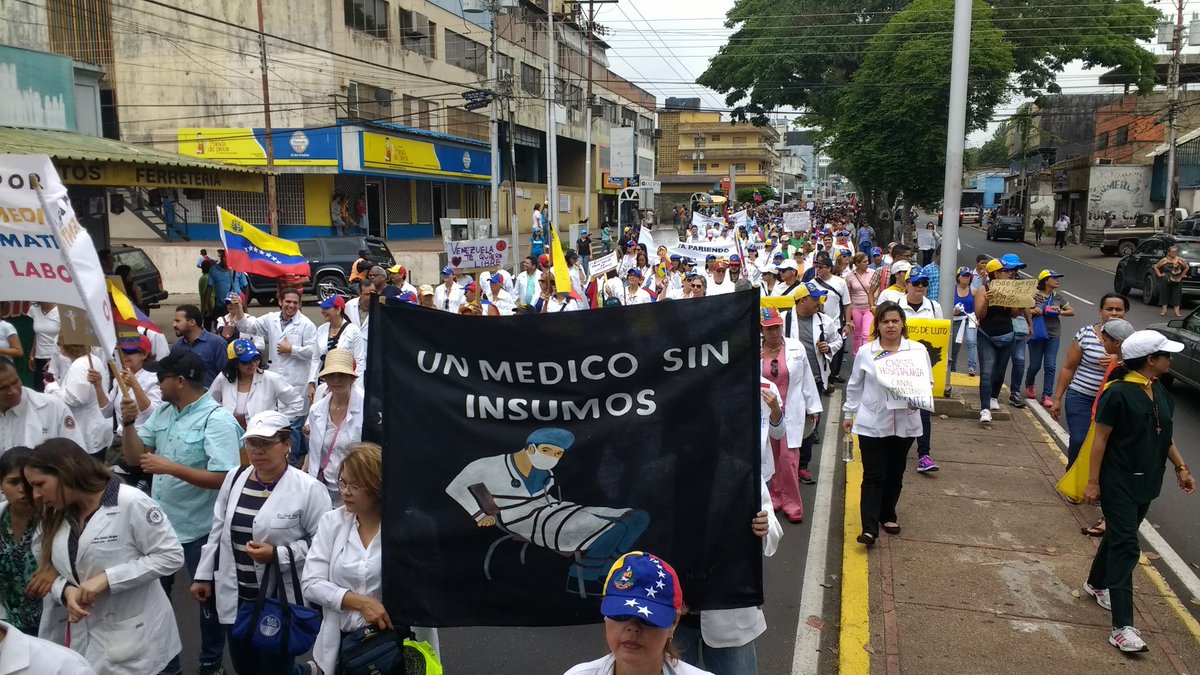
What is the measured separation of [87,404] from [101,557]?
2.54 meters

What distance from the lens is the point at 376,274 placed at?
8.43m

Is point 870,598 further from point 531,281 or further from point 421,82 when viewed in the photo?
point 421,82

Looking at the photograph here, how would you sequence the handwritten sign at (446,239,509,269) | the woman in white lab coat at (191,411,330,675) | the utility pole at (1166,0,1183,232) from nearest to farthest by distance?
the woman in white lab coat at (191,411,330,675)
the handwritten sign at (446,239,509,269)
the utility pole at (1166,0,1183,232)

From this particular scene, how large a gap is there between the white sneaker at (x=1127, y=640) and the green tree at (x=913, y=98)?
22723mm

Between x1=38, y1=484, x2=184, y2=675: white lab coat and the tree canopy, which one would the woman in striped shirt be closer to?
x1=38, y1=484, x2=184, y2=675: white lab coat

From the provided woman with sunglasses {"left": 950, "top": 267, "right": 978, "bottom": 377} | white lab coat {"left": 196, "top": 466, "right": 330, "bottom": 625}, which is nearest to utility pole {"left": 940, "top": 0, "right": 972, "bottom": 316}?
woman with sunglasses {"left": 950, "top": 267, "right": 978, "bottom": 377}

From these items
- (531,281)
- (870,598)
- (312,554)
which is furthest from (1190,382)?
(312,554)

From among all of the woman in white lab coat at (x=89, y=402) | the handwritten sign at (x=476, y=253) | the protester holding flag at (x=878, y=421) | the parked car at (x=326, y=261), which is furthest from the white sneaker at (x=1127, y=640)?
the parked car at (x=326, y=261)

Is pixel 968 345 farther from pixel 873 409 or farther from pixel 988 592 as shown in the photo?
pixel 988 592

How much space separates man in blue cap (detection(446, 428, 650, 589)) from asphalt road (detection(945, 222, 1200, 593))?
4.86 metres

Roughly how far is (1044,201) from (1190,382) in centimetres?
6134

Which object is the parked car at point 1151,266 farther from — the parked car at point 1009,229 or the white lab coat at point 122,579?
the parked car at point 1009,229

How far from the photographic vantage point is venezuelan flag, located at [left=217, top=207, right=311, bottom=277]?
8.98 m

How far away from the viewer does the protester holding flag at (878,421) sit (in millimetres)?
5797
